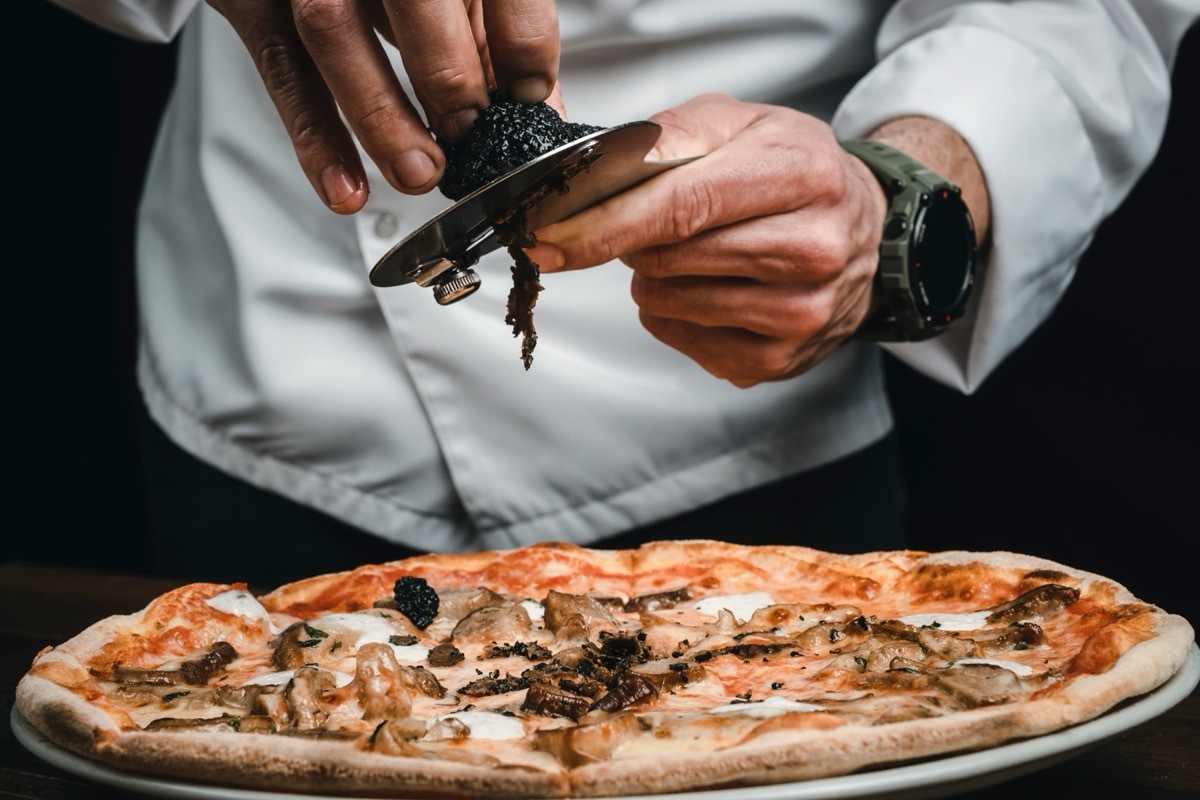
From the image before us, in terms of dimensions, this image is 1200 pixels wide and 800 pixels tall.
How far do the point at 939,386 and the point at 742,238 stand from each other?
65.1 inches

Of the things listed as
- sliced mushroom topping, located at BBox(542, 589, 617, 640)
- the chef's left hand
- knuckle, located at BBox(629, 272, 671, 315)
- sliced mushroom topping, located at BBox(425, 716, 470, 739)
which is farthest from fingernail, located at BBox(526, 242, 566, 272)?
sliced mushroom topping, located at BBox(425, 716, 470, 739)

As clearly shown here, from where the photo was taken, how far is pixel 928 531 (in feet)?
10.3

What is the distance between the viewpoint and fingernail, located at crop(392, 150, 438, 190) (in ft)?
3.93

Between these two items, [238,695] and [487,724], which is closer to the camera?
[487,724]

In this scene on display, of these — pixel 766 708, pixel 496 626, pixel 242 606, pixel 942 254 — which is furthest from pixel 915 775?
pixel 942 254

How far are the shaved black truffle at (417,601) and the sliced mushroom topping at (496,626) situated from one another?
47 millimetres

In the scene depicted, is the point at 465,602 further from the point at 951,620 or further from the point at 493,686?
the point at 951,620

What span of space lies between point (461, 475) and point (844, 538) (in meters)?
0.64

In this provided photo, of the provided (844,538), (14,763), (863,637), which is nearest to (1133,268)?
(844,538)

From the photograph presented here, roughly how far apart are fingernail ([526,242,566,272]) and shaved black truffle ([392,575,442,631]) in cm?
41

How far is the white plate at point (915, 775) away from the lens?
0.88 meters

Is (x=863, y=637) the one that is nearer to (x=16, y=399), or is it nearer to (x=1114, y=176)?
(x=1114, y=176)

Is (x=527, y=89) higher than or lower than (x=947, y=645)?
higher

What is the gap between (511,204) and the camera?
120 centimetres
